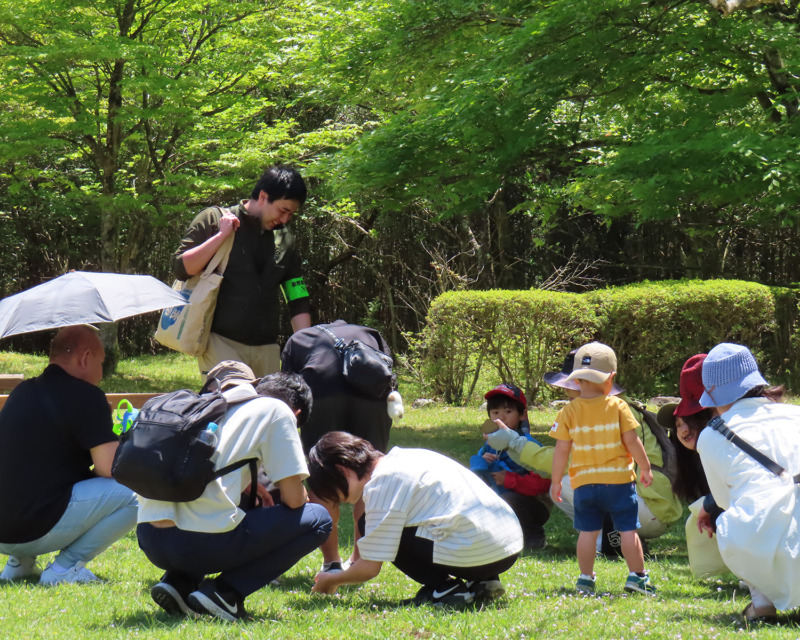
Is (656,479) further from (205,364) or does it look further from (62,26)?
(62,26)

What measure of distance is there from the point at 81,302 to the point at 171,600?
4.97 ft

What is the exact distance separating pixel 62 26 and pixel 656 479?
33.7 feet

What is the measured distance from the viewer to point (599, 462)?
15.1 ft

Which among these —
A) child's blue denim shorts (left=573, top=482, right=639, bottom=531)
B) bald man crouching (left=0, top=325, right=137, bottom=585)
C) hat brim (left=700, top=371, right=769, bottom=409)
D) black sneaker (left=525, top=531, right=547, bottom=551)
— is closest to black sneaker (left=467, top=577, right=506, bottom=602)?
child's blue denim shorts (left=573, top=482, right=639, bottom=531)

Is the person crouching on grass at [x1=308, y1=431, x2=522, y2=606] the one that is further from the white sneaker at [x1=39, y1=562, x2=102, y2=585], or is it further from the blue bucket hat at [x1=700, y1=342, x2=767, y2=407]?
the white sneaker at [x1=39, y1=562, x2=102, y2=585]

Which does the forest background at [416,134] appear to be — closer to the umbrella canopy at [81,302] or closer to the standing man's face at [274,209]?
the standing man's face at [274,209]

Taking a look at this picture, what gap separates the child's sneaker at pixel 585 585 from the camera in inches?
174

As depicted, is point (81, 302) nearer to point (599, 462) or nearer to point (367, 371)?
point (367, 371)

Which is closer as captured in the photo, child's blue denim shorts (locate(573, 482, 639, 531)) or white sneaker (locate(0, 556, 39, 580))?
child's blue denim shorts (locate(573, 482, 639, 531))

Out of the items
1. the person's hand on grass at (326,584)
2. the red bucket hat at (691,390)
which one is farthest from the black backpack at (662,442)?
the person's hand on grass at (326,584)

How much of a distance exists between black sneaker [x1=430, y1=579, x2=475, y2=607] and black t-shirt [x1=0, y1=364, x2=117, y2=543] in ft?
6.08

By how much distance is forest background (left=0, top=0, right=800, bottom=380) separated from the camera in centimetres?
788

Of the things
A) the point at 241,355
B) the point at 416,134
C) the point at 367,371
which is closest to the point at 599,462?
the point at 367,371

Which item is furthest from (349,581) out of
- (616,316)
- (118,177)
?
(118,177)
